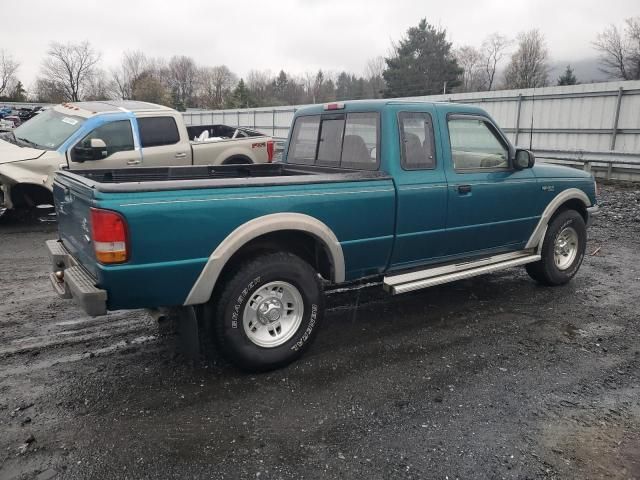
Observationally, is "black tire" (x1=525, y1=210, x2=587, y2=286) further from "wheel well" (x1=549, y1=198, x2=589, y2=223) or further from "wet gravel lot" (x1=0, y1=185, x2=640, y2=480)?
"wet gravel lot" (x1=0, y1=185, x2=640, y2=480)

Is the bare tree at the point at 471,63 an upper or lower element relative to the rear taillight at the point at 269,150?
upper

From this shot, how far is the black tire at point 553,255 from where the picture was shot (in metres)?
5.56

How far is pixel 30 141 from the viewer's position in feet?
27.7

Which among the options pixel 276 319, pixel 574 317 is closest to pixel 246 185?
pixel 276 319

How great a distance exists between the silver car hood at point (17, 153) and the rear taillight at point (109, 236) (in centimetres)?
587

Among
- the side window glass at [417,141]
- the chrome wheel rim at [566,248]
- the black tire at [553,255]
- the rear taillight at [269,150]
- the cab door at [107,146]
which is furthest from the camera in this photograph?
the rear taillight at [269,150]

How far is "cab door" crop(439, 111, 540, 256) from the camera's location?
4578 mm

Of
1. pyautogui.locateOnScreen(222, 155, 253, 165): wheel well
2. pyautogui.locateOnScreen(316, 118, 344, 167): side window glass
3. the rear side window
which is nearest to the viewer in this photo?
pyautogui.locateOnScreen(316, 118, 344, 167): side window glass

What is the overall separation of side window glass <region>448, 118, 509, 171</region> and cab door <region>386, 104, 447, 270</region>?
0.25 m

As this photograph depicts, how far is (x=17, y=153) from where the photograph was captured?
798 cm

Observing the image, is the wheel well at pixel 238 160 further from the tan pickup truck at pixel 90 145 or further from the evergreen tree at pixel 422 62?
the evergreen tree at pixel 422 62

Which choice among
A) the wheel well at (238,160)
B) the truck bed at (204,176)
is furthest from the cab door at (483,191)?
the wheel well at (238,160)

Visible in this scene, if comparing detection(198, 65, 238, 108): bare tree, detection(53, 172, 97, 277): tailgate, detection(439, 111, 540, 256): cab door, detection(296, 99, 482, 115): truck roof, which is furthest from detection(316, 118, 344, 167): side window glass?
detection(198, 65, 238, 108): bare tree

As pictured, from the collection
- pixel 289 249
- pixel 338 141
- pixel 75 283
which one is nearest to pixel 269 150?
pixel 338 141
